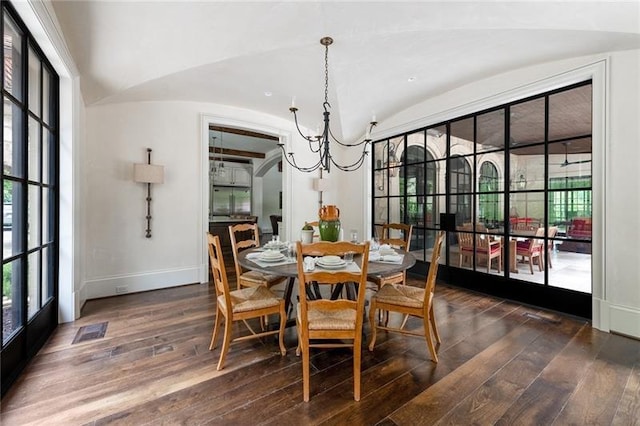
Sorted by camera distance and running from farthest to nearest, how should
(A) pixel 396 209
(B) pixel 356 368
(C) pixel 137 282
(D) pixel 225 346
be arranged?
1. (A) pixel 396 209
2. (C) pixel 137 282
3. (D) pixel 225 346
4. (B) pixel 356 368

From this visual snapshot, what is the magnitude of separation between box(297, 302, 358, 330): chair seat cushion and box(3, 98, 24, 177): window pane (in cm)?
209

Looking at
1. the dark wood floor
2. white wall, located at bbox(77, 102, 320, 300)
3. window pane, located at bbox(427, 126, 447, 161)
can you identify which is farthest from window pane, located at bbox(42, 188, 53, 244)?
window pane, located at bbox(427, 126, 447, 161)

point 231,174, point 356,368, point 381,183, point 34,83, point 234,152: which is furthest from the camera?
point 231,174

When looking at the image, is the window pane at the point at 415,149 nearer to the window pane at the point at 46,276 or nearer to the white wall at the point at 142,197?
the white wall at the point at 142,197

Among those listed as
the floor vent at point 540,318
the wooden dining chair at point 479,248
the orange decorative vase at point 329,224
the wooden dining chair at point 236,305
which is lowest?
the floor vent at point 540,318

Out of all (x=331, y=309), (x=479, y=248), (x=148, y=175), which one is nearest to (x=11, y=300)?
(x=148, y=175)

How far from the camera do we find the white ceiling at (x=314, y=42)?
212 cm

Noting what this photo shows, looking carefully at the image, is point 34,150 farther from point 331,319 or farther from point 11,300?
point 331,319

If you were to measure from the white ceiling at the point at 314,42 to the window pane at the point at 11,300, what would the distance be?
185cm

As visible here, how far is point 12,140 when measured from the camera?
1836 millimetres

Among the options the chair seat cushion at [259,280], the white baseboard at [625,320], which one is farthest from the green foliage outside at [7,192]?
the white baseboard at [625,320]

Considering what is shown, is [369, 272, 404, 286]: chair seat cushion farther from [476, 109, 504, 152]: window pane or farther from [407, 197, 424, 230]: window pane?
[476, 109, 504, 152]: window pane

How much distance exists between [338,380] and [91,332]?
220 centimetres

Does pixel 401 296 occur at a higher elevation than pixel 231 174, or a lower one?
lower
